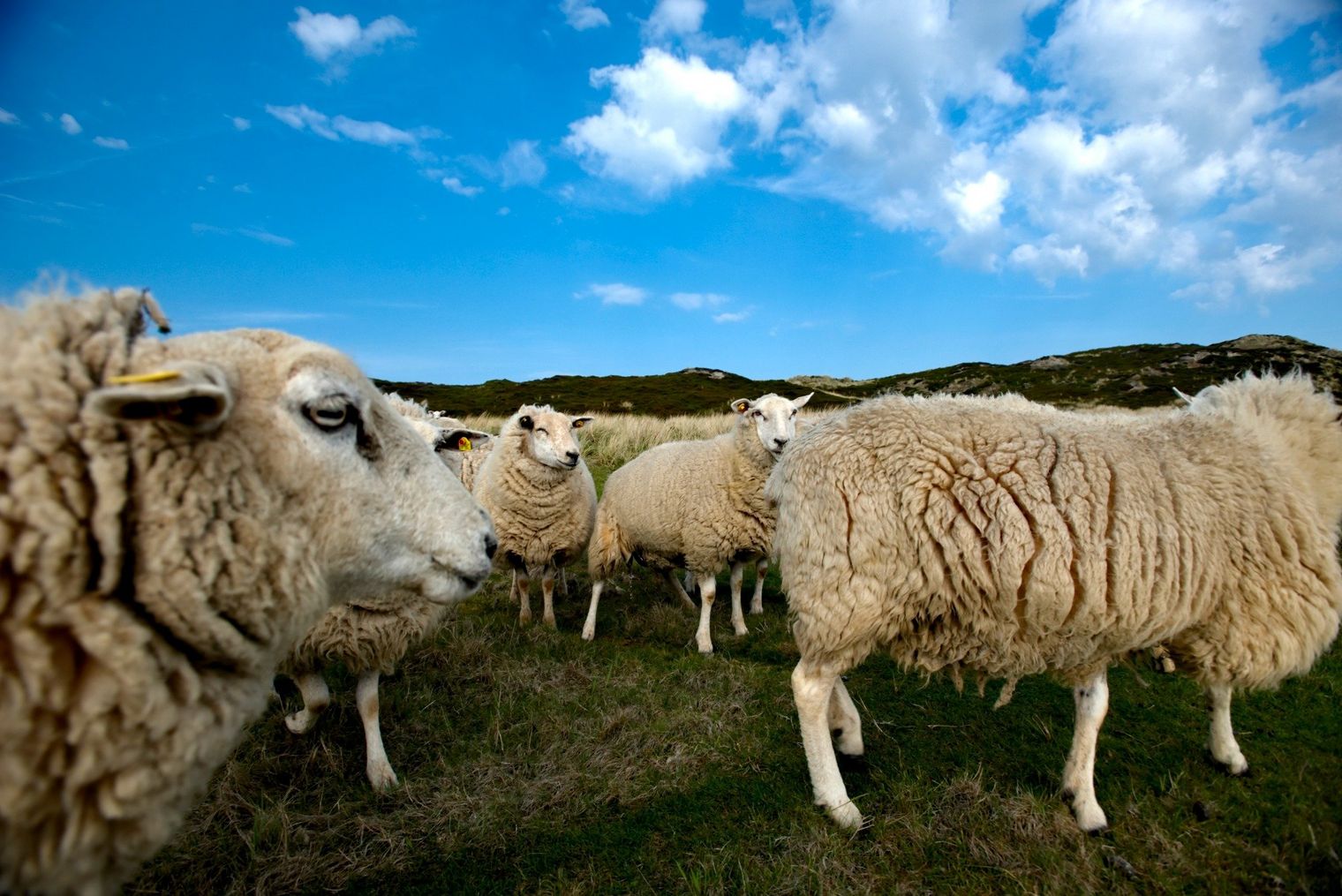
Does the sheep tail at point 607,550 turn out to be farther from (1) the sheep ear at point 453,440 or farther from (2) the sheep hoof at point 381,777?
(2) the sheep hoof at point 381,777

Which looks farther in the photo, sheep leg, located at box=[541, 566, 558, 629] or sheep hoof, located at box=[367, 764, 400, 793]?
sheep leg, located at box=[541, 566, 558, 629]

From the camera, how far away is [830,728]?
404 cm

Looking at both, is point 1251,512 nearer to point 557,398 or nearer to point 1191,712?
point 1191,712

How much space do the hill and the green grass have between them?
1032 inches

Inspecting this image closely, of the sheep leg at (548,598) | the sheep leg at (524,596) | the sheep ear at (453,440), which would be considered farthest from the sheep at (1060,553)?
→ the sheep leg at (524,596)

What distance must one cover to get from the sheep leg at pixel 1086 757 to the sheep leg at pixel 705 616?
3147 mm

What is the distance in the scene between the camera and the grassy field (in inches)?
114

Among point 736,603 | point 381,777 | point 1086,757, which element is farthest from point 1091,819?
point 381,777

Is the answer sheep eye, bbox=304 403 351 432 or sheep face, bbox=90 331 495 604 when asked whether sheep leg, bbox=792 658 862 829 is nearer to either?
sheep face, bbox=90 331 495 604

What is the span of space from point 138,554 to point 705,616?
5.18 metres

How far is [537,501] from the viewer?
702 centimetres

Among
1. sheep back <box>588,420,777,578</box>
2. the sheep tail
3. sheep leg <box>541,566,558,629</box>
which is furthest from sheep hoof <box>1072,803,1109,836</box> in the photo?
the sheep tail

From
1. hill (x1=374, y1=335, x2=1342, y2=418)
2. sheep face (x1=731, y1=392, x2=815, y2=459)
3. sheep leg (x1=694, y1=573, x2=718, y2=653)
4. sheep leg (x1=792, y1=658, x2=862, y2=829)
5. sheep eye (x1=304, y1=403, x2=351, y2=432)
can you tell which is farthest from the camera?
hill (x1=374, y1=335, x2=1342, y2=418)

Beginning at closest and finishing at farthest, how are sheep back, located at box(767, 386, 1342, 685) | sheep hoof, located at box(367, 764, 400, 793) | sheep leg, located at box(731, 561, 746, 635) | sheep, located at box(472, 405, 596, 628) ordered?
sheep back, located at box(767, 386, 1342, 685) < sheep hoof, located at box(367, 764, 400, 793) < sheep leg, located at box(731, 561, 746, 635) < sheep, located at box(472, 405, 596, 628)
